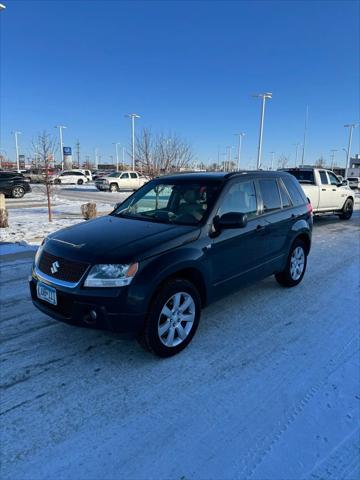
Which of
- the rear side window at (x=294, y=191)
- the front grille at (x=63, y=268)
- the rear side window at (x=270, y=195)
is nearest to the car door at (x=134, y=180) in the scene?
the rear side window at (x=294, y=191)

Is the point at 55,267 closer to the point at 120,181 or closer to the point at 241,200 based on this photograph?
A: the point at 241,200

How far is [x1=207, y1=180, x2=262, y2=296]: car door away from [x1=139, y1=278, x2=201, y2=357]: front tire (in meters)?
0.42

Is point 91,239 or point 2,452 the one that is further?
point 91,239

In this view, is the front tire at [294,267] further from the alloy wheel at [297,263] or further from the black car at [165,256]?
the black car at [165,256]

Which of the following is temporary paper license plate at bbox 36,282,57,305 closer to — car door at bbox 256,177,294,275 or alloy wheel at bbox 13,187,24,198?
car door at bbox 256,177,294,275

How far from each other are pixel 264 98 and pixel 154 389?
3381 centimetres

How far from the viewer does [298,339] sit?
12.5 ft

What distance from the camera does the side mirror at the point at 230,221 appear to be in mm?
3668

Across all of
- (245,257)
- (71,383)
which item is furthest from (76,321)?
(245,257)

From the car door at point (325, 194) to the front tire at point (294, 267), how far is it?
7251 mm

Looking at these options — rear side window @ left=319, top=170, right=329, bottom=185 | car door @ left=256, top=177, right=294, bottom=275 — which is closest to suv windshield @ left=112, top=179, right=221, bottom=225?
car door @ left=256, top=177, right=294, bottom=275

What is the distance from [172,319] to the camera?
337 cm

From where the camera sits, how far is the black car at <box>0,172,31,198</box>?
2125 centimetres

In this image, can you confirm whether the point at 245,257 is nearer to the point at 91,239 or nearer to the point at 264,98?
the point at 91,239
